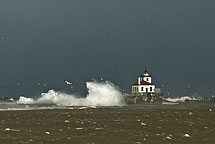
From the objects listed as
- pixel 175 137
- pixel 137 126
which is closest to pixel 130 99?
pixel 137 126

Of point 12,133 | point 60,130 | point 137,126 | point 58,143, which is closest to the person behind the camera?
point 58,143

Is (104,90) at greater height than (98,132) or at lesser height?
greater

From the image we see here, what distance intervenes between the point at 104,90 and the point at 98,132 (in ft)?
295

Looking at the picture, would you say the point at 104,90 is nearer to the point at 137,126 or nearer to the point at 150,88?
the point at 150,88

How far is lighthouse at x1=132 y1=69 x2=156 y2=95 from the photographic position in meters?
131

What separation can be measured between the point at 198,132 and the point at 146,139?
577 centimetres

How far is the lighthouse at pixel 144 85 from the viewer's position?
131 meters

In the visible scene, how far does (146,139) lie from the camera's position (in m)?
33.4

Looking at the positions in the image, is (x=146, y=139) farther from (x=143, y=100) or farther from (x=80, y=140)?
(x=143, y=100)

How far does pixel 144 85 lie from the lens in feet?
433

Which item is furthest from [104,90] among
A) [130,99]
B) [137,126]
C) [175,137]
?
[175,137]

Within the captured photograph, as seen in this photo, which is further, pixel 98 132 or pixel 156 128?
pixel 156 128

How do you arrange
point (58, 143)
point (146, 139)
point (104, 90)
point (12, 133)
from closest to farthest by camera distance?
point (58, 143) < point (146, 139) < point (12, 133) < point (104, 90)

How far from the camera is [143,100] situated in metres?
128
